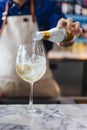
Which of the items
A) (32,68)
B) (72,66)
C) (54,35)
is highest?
(54,35)

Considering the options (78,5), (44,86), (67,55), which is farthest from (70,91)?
(44,86)

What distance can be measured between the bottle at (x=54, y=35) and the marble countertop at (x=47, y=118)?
0.26 metres

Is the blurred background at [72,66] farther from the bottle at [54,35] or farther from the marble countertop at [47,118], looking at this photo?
the marble countertop at [47,118]

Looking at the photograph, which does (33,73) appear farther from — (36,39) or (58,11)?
(58,11)

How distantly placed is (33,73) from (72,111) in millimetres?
197

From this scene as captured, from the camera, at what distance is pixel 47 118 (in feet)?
3.73

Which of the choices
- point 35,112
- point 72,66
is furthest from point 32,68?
point 72,66

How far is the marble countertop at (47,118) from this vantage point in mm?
1047

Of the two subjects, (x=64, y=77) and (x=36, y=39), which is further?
(x=64, y=77)

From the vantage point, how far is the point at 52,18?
1.94 meters

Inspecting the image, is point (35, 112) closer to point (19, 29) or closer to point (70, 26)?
point (70, 26)

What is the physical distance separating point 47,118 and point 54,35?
319 millimetres

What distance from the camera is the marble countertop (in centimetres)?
105

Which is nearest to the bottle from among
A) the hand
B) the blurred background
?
the hand
